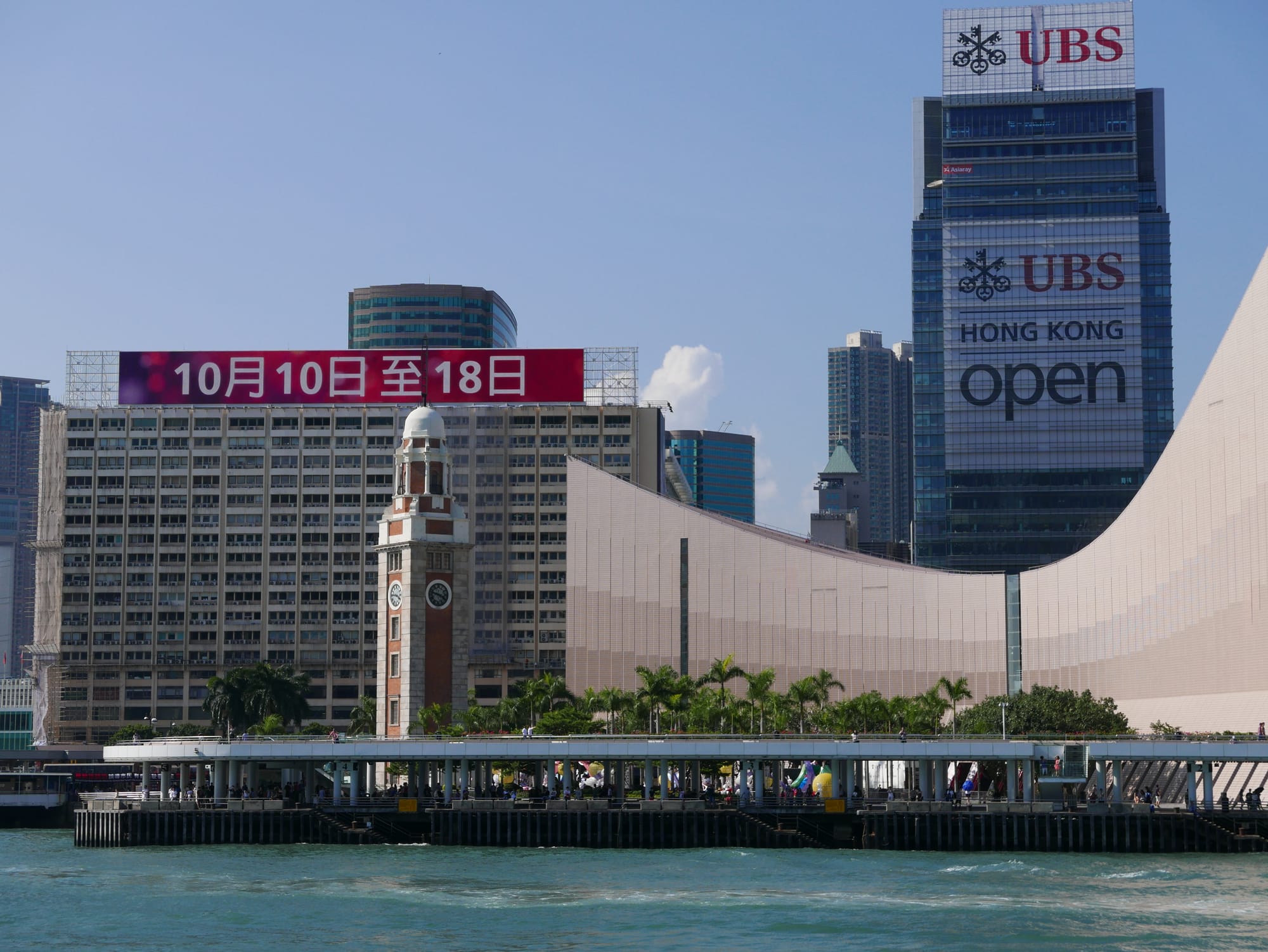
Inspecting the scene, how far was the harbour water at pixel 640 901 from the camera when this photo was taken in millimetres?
62812

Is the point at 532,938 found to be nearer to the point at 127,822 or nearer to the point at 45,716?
the point at 127,822

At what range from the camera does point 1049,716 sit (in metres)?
120

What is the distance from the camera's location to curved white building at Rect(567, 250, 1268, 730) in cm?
11756

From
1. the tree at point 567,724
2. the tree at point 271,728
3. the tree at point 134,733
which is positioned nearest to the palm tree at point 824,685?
the tree at point 567,724

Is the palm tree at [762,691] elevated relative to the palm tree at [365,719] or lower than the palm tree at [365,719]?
elevated

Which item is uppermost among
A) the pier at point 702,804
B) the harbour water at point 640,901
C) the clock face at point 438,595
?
the clock face at point 438,595

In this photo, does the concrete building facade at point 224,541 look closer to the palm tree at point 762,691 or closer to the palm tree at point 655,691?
the palm tree at point 655,691

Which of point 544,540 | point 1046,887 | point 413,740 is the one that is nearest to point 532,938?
point 1046,887

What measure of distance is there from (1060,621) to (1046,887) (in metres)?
63.8

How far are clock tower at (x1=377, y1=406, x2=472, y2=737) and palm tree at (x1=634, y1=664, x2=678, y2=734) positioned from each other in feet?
41.7

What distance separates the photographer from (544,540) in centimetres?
18250

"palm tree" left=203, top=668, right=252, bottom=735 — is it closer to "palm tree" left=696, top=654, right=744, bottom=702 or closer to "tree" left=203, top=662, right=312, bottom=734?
"tree" left=203, top=662, right=312, bottom=734

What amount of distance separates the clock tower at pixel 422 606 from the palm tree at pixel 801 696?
2203cm

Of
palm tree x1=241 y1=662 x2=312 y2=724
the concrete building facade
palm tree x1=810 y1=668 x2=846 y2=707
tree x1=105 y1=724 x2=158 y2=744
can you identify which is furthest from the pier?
the concrete building facade
